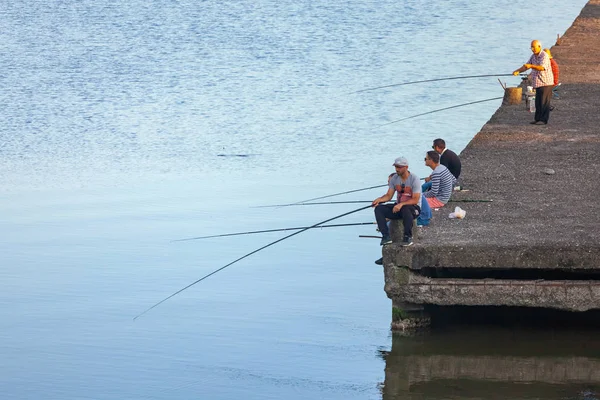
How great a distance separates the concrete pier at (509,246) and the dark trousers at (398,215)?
0.39 feet

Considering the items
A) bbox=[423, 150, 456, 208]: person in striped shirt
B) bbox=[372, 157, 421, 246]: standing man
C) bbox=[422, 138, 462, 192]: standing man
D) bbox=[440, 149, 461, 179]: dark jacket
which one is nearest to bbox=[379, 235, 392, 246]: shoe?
bbox=[372, 157, 421, 246]: standing man

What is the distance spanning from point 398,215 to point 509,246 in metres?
1.12

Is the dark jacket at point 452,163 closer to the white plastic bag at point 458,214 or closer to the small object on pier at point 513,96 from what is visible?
the white plastic bag at point 458,214

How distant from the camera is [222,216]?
55.9 ft

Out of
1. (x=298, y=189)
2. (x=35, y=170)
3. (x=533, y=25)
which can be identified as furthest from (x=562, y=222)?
(x=533, y=25)

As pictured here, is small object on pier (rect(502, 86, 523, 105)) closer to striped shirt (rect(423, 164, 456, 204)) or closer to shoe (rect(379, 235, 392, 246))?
striped shirt (rect(423, 164, 456, 204))

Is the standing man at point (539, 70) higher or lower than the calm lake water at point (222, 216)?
higher

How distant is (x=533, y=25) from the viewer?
43938 millimetres

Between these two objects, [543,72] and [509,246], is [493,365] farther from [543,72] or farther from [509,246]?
[543,72]

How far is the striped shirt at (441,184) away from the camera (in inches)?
498

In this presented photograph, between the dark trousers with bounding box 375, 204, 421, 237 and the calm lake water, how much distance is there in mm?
1014

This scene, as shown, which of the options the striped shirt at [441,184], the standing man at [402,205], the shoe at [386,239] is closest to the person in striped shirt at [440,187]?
the striped shirt at [441,184]

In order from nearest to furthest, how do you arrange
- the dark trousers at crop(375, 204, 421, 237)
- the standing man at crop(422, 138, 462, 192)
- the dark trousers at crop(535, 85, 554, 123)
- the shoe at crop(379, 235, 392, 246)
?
1. the dark trousers at crop(375, 204, 421, 237)
2. the shoe at crop(379, 235, 392, 246)
3. the standing man at crop(422, 138, 462, 192)
4. the dark trousers at crop(535, 85, 554, 123)

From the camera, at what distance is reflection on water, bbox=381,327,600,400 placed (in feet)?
34.2
